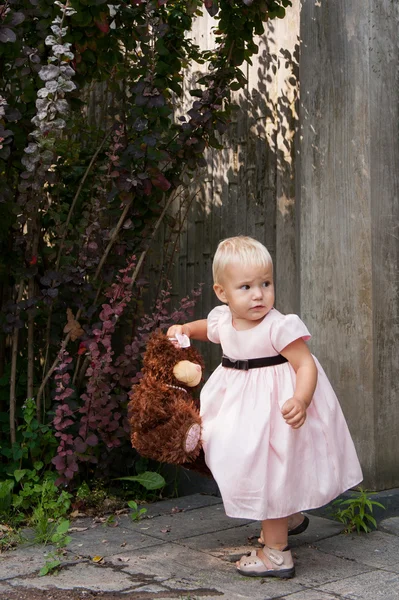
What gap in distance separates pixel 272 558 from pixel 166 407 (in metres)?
0.74

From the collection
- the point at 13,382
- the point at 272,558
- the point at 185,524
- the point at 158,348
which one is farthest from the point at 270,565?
the point at 13,382

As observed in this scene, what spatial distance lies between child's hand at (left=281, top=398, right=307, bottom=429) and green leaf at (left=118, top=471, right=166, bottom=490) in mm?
1539

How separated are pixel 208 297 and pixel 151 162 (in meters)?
1.14

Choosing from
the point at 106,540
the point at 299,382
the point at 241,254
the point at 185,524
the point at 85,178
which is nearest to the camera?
the point at 299,382

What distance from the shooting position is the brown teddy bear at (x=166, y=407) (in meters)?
3.39

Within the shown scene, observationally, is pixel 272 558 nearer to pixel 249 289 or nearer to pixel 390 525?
pixel 390 525

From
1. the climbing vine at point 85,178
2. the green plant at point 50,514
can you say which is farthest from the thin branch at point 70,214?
the green plant at point 50,514

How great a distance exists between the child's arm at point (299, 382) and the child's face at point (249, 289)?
7.7 inches

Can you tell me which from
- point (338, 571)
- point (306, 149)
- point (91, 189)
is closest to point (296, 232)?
point (306, 149)

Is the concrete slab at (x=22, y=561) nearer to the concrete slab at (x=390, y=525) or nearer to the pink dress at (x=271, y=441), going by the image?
the pink dress at (x=271, y=441)

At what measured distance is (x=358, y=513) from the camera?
393 cm

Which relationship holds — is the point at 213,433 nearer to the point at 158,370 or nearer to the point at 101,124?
the point at 158,370

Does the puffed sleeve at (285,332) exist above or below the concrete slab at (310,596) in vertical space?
above

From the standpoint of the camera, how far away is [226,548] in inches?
146
